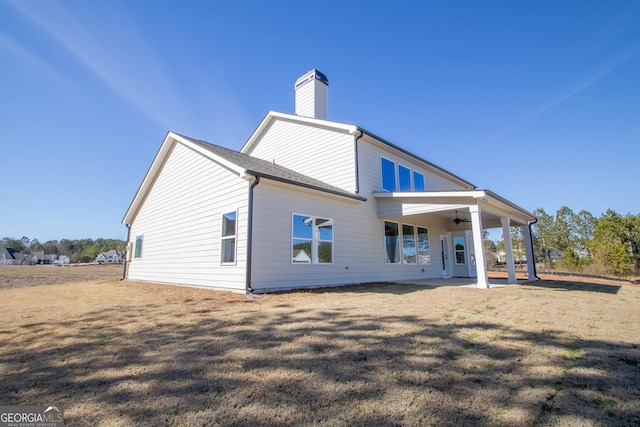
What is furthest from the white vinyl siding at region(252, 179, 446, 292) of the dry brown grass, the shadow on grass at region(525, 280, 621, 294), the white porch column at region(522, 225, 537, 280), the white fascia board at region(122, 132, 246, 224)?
the white porch column at region(522, 225, 537, 280)

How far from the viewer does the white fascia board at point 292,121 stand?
1076cm

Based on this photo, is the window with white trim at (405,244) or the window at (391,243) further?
the window with white trim at (405,244)

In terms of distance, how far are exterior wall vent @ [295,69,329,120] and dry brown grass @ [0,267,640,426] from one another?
33.5ft

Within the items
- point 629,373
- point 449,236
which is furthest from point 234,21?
point 449,236

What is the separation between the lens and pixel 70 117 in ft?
34.5

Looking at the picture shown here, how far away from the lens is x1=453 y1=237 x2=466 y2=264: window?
49.8 feet

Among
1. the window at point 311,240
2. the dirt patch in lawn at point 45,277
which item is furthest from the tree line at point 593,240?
the dirt patch in lawn at point 45,277

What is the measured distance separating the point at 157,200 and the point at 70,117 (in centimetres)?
420

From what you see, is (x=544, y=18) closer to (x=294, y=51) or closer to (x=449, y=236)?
(x=294, y=51)

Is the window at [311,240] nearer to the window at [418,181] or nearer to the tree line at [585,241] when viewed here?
the window at [418,181]

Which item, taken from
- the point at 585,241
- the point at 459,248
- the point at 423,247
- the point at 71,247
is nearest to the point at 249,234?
the point at 423,247

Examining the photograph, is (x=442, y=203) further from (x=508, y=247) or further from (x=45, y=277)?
(x=45, y=277)

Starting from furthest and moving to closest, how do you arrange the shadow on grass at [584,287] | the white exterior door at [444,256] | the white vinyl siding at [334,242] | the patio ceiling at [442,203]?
the white exterior door at [444,256] → the patio ceiling at [442,203] → the shadow on grass at [584,287] → the white vinyl siding at [334,242]

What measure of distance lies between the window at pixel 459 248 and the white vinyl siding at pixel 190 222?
11984mm
